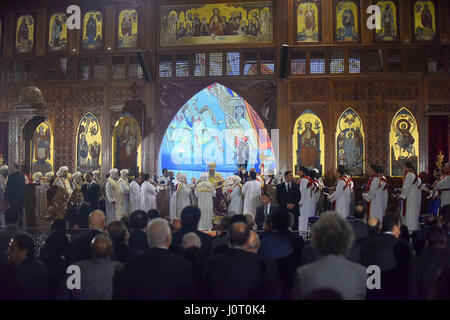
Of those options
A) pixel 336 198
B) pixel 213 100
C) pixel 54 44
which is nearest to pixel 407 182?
pixel 336 198

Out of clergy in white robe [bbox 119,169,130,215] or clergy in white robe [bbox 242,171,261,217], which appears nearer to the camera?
clergy in white robe [bbox 242,171,261,217]

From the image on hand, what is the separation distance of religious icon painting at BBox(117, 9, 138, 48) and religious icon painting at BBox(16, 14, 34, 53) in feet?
12.2

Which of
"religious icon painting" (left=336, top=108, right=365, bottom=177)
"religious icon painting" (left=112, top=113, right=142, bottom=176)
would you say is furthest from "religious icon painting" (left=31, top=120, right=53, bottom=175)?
"religious icon painting" (left=336, top=108, right=365, bottom=177)

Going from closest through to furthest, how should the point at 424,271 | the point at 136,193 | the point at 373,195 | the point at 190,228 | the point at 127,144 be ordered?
the point at 424,271 → the point at 190,228 → the point at 373,195 → the point at 136,193 → the point at 127,144

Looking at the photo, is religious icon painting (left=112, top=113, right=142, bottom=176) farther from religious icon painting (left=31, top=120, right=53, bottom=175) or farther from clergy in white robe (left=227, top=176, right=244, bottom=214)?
clergy in white robe (left=227, top=176, right=244, bottom=214)

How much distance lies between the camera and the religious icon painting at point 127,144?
1983cm

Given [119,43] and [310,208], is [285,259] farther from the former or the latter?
[119,43]

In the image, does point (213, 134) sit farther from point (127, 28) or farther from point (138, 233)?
point (138, 233)

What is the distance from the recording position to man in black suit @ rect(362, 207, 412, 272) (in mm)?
5754

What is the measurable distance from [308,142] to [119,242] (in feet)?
45.7

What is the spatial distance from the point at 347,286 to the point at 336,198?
1105 cm

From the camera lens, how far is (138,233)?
6.91m

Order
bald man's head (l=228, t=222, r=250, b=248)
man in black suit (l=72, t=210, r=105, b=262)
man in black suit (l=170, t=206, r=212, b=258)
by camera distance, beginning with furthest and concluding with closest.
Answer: man in black suit (l=170, t=206, r=212, b=258) < man in black suit (l=72, t=210, r=105, b=262) < bald man's head (l=228, t=222, r=250, b=248)

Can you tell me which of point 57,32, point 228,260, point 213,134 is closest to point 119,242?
point 228,260
